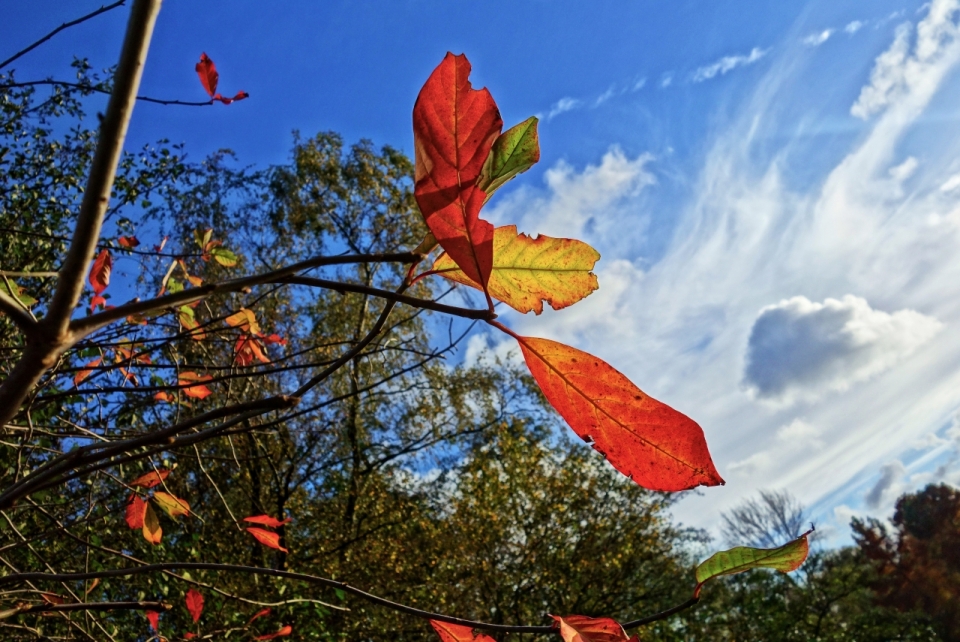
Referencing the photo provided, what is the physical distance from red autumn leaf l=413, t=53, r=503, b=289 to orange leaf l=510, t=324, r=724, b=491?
3.2 inches

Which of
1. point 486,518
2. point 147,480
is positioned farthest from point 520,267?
point 486,518

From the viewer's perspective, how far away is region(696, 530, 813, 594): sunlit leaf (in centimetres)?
50

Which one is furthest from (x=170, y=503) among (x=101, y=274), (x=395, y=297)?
(x=395, y=297)

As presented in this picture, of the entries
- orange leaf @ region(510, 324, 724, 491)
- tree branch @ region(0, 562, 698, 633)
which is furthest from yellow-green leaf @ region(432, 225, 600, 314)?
tree branch @ region(0, 562, 698, 633)

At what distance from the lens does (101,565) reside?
314 centimetres

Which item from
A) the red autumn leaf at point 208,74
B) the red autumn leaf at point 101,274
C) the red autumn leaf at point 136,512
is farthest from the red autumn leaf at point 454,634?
the red autumn leaf at point 208,74

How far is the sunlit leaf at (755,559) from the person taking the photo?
503mm

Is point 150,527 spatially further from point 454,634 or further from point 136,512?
point 454,634

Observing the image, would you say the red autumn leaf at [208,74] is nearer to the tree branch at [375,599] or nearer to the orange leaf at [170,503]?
the orange leaf at [170,503]

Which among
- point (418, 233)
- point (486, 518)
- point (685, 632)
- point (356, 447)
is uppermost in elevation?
point (418, 233)

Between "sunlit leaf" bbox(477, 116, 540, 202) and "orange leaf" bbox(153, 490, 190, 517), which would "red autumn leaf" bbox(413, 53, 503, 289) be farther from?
"orange leaf" bbox(153, 490, 190, 517)

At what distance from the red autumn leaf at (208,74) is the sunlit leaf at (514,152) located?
1371 mm

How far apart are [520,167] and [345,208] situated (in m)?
9.31

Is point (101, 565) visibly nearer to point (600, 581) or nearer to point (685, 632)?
point (600, 581)
